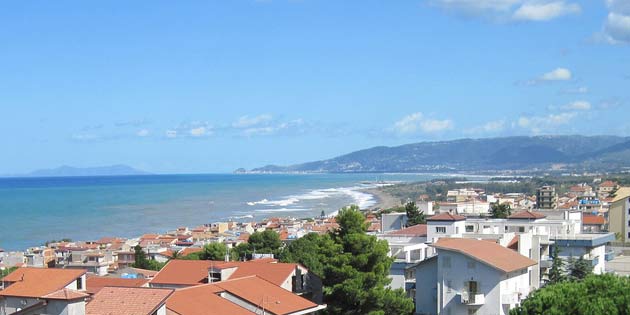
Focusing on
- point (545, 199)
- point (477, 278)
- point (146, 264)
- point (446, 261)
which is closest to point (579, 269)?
point (477, 278)

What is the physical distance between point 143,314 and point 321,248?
8425 mm

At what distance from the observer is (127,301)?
1909 centimetres

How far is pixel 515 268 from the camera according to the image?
86.0 ft

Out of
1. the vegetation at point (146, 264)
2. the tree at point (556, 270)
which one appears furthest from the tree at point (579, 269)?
the vegetation at point (146, 264)

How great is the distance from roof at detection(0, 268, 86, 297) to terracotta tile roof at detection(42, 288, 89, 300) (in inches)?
19.2

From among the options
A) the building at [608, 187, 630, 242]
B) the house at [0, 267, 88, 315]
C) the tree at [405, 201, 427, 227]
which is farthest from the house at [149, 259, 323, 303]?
the building at [608, 187, 630, 242]

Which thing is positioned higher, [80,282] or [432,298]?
[80,282]

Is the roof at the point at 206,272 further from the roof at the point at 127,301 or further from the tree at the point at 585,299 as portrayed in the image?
the tree at the point at 585,299

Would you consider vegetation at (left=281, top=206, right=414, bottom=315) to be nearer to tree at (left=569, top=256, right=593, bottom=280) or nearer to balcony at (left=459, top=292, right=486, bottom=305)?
balcony at (left=459, top=292, right=486, bottom=305)

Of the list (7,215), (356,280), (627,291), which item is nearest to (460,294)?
(356,280)

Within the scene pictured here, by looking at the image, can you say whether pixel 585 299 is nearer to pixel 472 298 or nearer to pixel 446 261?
pixel 472 298

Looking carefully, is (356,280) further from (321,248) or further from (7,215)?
(7,215)

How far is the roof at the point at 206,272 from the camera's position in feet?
82.7

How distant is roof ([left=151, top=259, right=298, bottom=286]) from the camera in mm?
25203
